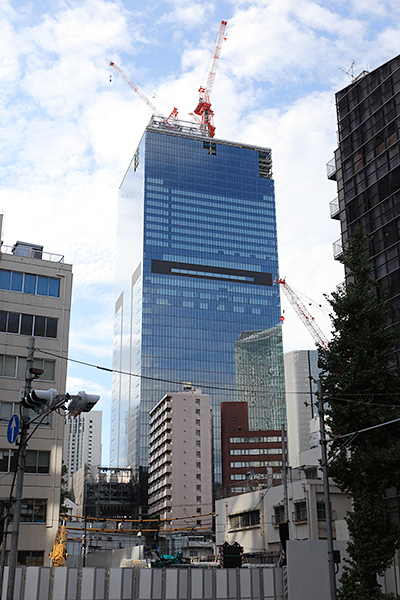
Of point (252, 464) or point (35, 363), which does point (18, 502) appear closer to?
point (35, 363)

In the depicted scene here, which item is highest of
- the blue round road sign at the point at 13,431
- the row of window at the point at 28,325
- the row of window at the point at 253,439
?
the row of window at the point at 253,439

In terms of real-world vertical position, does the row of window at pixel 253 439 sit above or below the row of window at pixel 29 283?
above

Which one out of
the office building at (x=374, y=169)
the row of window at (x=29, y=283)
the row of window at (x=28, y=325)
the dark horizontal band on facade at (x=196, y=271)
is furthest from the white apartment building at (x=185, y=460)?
the row of window at (x=28, y=325)

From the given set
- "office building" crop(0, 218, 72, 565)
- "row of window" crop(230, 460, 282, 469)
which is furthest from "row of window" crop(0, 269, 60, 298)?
"row of window" crop(230, 460, 282, 469)

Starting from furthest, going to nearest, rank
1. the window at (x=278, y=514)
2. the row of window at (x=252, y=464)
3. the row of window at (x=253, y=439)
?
the row of window at (x=253, y=439) → the row of window at (x=252, y=464) → the window at (x=278, y=514)

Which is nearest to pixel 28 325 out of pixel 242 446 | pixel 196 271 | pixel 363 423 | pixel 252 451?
pixel 363 423

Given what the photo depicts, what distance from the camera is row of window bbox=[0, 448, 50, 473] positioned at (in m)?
46.8

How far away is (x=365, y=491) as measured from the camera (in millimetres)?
28359

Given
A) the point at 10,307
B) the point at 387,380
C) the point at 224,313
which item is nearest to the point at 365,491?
the point at 387,380

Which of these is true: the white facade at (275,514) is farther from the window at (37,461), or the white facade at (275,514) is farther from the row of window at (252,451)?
the row of window at (252,451)

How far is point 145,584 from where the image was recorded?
26109 mm

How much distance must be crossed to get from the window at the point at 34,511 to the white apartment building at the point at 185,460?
104717 mm

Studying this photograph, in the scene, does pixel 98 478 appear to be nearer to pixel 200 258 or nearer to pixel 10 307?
pixel 200 258

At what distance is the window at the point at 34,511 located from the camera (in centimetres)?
4612
